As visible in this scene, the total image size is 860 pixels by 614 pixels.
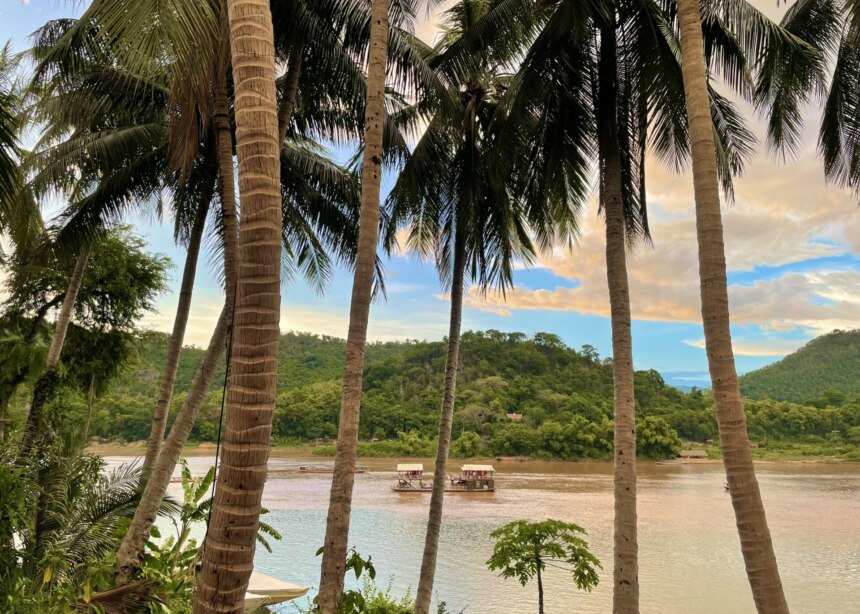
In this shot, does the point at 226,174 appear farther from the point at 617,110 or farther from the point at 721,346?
the point at 721,346

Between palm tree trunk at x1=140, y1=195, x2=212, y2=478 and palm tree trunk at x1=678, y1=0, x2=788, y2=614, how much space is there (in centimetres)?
595

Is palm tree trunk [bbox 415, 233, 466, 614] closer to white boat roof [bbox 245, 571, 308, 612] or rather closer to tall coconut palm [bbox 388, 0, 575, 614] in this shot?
tall coconut palm [bbox 388, 0, 575, 614]

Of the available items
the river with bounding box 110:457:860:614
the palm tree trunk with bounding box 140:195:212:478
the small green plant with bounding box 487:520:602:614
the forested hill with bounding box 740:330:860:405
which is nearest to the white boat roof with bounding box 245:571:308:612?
the palm tree trunk with bounding box 140:195:212:478

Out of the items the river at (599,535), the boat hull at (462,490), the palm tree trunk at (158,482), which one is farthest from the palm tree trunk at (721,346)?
the boat hull at (462,490)

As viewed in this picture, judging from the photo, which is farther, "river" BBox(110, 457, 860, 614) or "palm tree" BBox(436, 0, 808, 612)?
"river" BBox(110, 457, 860, 614)

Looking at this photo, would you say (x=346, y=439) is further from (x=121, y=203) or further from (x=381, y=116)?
(x=121, y=203)

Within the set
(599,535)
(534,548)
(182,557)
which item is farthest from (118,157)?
(599,535)

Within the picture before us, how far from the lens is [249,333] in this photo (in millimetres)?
2137

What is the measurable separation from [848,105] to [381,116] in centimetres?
573

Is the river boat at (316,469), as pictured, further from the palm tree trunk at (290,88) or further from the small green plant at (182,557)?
the palm tree trunk at (290,88)

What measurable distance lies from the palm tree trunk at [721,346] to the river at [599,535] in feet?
29.3

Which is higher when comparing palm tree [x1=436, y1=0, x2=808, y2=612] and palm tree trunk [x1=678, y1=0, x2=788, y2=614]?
palm tree [x1=436, y1=0, x2=808, y2=612]

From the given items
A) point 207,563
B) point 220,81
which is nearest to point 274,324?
point 207,563

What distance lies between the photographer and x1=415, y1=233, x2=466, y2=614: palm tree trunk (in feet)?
24.0
